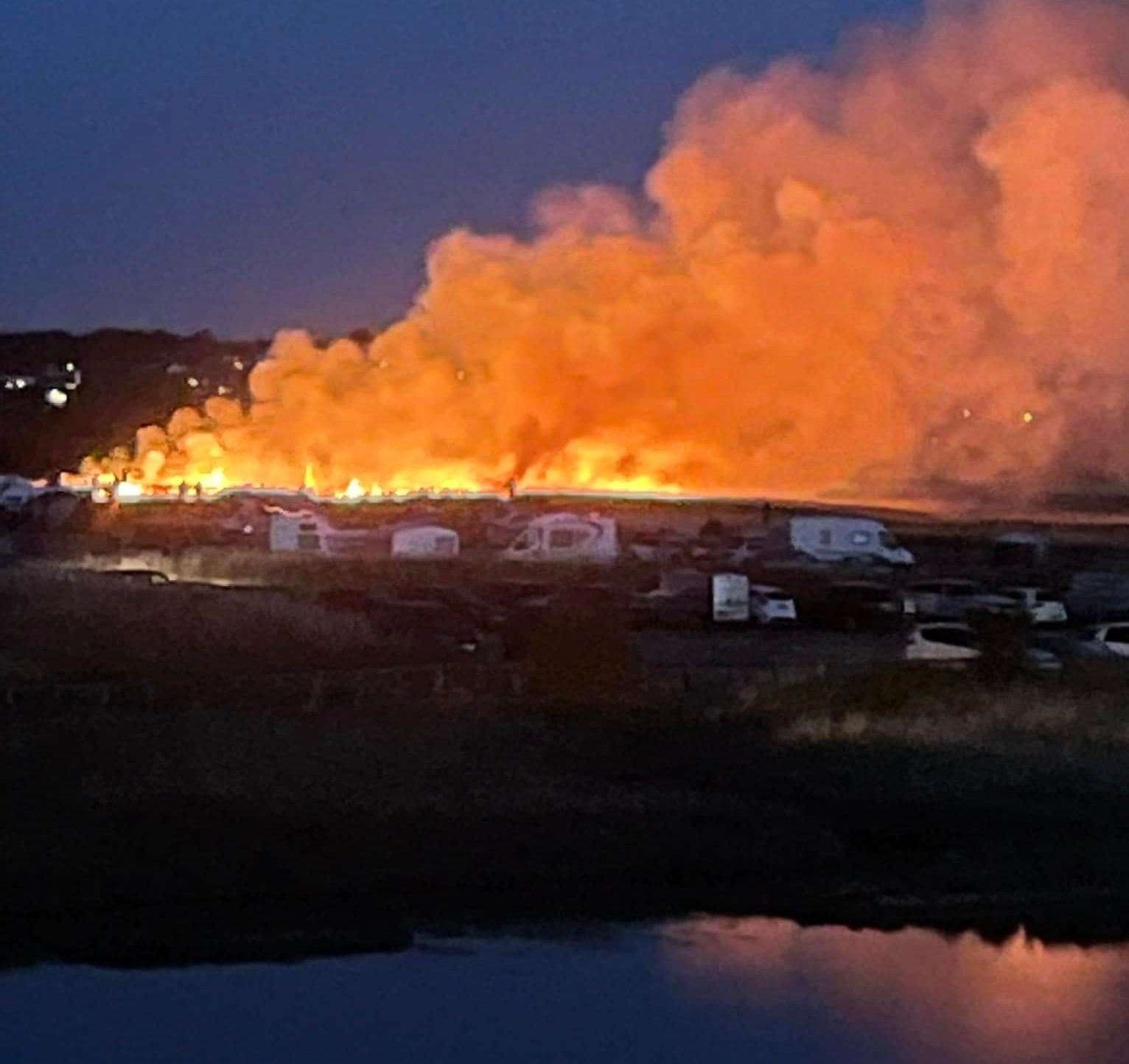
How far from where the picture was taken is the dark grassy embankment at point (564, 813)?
78.8ft

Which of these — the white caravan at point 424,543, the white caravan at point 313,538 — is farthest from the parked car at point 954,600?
the white caravan at point 313,538

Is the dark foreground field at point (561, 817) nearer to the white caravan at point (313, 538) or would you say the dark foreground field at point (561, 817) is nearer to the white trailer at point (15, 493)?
the white caravan at point (313, 538)

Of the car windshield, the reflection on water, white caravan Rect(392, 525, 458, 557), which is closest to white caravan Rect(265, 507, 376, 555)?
white caravan Rect(392, 525, 458, 557)

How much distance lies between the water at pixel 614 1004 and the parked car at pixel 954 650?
407 inches

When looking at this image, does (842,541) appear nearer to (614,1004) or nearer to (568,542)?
(568,542)

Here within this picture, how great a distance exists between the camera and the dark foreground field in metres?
24.0

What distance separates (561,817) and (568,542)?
73.3 feet

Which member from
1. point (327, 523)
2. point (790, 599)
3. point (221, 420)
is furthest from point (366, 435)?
point (790, 599)

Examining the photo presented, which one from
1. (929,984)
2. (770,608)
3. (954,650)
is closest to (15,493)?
(770,608)

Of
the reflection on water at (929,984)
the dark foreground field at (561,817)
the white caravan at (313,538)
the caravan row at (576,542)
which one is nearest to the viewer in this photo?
the reflection on water at (929,984)

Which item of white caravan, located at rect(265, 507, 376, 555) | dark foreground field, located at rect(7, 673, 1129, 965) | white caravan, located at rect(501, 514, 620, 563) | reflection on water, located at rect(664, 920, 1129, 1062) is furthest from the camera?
white caravan, located at rect(265, 507, 376, 555)

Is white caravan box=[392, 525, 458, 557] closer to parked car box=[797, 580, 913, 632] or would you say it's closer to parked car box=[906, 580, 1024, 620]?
parked car box=[797, 580, 913, 632]

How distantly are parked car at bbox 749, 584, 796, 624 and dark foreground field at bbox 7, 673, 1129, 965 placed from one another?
23.6 feet

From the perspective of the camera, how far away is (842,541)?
4984 cm
